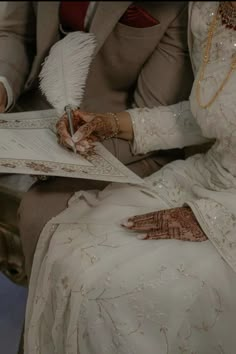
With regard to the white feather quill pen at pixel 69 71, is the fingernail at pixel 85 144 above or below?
below

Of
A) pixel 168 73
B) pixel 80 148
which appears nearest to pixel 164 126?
pixel 168 73

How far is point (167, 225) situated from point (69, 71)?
307 mm

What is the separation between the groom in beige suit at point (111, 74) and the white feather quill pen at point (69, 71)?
0.11 meters

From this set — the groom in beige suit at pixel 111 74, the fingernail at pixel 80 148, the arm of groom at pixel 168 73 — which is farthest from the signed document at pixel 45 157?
the arm of groom at pixel 168 73

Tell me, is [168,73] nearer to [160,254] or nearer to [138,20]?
[138,20]

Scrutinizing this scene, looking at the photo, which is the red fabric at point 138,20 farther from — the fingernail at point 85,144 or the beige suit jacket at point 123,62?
the fingernail at point 85,144

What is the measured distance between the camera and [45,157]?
1008 millimetres

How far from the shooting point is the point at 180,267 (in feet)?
3.11

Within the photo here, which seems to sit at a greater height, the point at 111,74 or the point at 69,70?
the point at 69,70

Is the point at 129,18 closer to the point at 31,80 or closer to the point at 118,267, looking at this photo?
the point at 31,80

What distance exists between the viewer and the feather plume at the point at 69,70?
990mm

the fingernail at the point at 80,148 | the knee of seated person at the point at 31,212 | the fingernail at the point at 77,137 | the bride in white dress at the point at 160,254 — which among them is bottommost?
the knee of seated person at the point at 31,212

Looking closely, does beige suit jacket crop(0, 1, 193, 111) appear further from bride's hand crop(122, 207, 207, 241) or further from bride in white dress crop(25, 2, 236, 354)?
bride's hand crop(122, 207, 207, 241)

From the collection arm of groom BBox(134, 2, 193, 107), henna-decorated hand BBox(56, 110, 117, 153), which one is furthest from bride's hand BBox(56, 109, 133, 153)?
arm of groom BBox(134, 2, 193, 107)
